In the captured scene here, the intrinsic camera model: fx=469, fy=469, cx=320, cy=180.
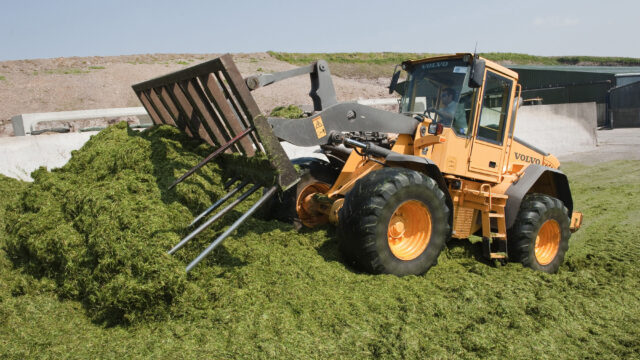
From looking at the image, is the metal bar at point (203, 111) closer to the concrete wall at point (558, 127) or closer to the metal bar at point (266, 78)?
the metal bar at point (266, 78)

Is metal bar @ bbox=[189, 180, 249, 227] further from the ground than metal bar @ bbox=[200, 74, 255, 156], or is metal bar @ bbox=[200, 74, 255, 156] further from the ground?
metal bar @ bbox=[200, 74, 255, 156]

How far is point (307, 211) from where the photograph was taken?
622 centimetres

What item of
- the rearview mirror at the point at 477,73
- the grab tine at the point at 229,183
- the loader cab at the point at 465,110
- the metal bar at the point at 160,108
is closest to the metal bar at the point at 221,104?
the grab tine at the point at 229,183

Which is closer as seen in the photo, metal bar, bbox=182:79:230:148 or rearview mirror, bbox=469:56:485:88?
rearview mirror, bbox=469:56:485:88

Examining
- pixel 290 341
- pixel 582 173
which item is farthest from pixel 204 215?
pixel 582 173

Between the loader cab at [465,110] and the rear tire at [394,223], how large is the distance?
0.84 m

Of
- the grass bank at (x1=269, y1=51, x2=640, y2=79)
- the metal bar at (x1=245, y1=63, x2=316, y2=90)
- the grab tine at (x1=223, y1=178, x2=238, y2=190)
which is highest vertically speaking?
the grass bank at (x1=269, y1=51, x2=640, y2=79)

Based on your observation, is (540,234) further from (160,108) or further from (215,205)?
(160,108)

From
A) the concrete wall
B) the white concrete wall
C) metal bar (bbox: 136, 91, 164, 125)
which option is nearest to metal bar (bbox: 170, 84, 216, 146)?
metal bar (bbox: 136, 91, 164, 125)

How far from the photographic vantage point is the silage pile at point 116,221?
3824mm

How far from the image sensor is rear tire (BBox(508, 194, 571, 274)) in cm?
586

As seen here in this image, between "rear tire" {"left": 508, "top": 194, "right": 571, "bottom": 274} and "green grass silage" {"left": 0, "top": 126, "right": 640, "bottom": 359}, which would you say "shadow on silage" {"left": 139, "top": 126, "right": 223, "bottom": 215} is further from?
"rear tire" {"left": 508, "top": 194, "right": 571, "bottom": 274}

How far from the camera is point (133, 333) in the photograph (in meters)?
3.60

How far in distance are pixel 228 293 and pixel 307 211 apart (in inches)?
91.9
